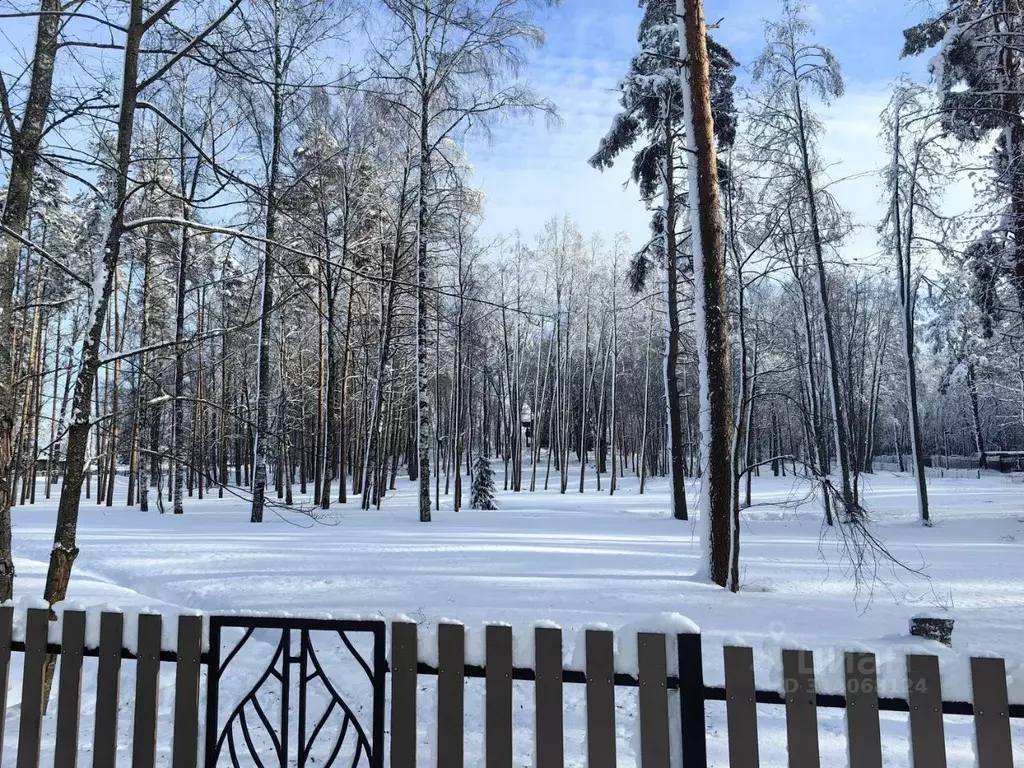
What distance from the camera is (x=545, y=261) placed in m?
27.3

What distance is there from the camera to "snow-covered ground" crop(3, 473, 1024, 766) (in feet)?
10.6

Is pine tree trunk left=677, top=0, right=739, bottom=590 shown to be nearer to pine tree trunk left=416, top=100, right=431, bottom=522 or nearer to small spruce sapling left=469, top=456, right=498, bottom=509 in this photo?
pine tree trunk left=416, top=100, right=431, bottom=522

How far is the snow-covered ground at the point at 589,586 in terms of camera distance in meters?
3.23

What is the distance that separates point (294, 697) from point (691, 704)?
9.30 ft

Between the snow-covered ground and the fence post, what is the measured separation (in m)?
0.12

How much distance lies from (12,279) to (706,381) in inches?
245

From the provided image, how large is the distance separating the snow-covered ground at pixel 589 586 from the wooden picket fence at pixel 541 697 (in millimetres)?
59

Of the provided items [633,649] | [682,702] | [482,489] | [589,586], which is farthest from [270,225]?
[482,489]

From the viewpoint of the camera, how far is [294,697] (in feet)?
12.5

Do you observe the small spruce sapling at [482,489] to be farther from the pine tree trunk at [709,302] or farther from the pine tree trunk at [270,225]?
the pine tree trunk at [709,302]

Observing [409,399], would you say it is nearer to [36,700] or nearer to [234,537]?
[234,537]

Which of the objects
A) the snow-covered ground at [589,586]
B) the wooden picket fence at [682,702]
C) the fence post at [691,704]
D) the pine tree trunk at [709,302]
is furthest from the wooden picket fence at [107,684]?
the pine tree trunk at [709,302]

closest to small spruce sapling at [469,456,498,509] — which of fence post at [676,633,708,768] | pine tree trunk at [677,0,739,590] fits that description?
pine tree trunk at [677,0,739,590]

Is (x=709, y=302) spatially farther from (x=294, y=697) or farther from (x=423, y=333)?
(x=423, y=333)
